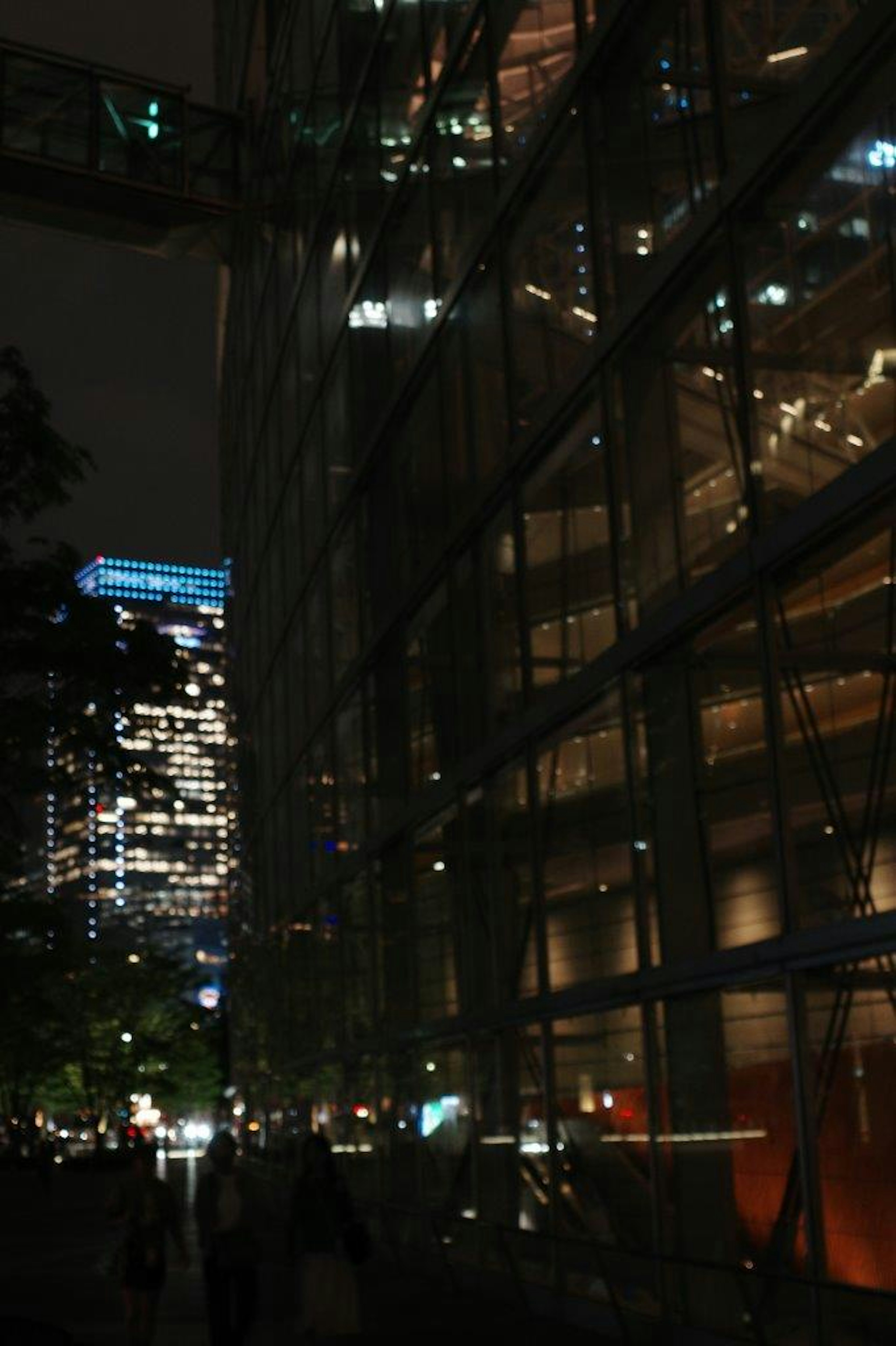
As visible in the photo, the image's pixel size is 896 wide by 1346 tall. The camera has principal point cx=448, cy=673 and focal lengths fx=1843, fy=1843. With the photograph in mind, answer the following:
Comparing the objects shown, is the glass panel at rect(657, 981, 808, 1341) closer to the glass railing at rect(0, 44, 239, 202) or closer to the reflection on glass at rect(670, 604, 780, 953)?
the reflection on glass at rect(670, 604, 780, 953)

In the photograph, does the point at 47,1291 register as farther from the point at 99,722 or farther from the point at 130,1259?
the point at 130,1259

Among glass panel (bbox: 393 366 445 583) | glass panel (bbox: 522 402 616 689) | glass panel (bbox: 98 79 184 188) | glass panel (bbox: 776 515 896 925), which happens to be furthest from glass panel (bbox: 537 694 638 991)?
glass panel (bbox: 98 79 184 188)

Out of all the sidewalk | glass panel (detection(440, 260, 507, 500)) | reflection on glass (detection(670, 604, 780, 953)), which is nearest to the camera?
reflection on glass (detection(670, 604, 780, 953))

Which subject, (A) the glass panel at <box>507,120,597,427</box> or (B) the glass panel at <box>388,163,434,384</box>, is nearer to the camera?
(A) the glass panel at <box>507,120,597,427</box>

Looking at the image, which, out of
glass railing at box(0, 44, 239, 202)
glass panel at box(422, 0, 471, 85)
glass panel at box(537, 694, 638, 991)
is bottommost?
glass panel at box(537, 694, 638, 991)

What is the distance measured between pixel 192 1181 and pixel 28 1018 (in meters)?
18.8

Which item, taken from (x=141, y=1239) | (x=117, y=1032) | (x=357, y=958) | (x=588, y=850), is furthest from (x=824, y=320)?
(x=117, y=1032)

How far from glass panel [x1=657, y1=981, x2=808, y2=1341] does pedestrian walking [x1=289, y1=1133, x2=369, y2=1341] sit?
7.69ft

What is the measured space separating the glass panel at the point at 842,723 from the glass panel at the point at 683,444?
3.40 ft

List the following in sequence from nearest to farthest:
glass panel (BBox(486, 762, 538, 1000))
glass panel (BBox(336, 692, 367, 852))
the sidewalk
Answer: the sidewalk < glass panel (BBox(486, 762, 538, 1000)) < glass panel (BBox(336, 692, 367, 852))

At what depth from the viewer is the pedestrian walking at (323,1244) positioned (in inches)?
429

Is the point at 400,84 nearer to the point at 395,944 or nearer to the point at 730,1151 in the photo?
the point at 395,944

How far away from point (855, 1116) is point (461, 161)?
12277 millimetres

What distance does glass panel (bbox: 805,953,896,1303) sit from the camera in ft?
32.5
